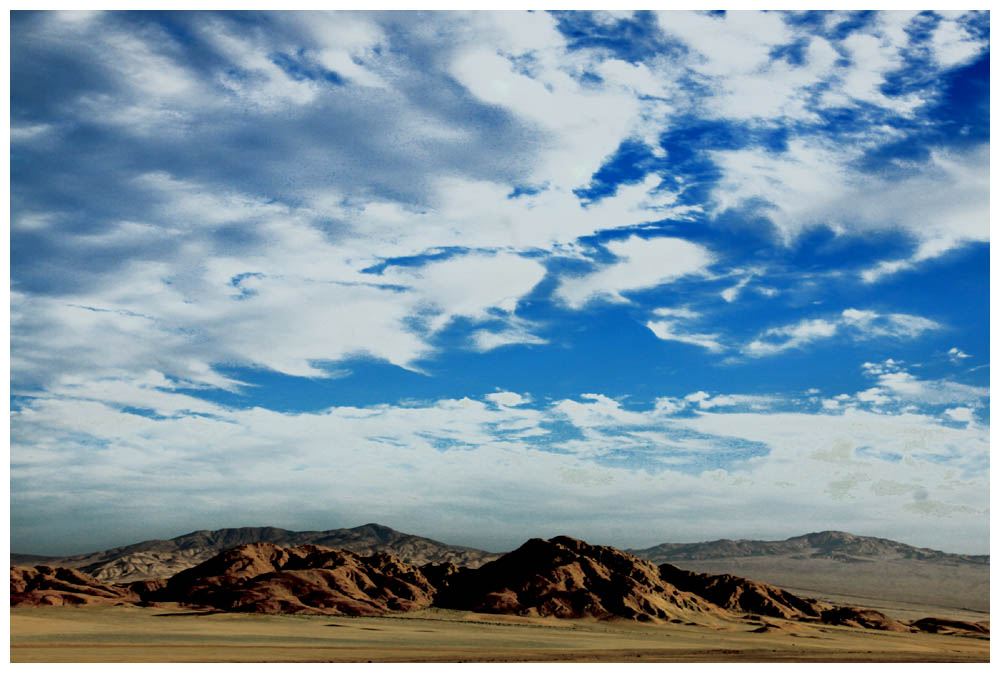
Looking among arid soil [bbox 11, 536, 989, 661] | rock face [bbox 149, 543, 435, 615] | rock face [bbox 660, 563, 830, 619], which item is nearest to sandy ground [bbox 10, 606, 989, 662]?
arid soil [bbox 11, 536, 989, 661]

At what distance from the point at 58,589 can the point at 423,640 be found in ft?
197

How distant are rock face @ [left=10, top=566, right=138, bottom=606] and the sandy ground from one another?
14.8ft

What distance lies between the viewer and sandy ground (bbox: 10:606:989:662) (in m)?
59.0

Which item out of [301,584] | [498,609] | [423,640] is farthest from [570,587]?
[423,640]

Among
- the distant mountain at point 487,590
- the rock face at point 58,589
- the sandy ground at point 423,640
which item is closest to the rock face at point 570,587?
the distant mountain at point 487,590

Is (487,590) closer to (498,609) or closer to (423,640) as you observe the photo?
(498,609)

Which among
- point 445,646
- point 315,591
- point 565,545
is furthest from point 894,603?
point 445,646

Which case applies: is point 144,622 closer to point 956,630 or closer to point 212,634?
point 212,634

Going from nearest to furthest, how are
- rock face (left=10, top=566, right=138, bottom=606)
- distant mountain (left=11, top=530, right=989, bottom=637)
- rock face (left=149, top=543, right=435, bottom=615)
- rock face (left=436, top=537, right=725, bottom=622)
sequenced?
1. distant mountain (left=11, top=530, right=989, bottom=637)
2. rock face (left=149, top=543, right=435, bottom=615)
3. rock face (left=436, top=537, right=725, bottom=622)
4. rock face (left=10, top=566, right=138, bottom=606)

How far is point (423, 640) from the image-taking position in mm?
72438

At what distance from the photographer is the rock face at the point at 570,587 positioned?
102812 millimetres

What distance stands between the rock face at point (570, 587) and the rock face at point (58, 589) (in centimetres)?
4025

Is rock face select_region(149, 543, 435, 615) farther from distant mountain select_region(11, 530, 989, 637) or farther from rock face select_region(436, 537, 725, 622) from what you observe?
rock face select_region(436, 537, 725, 622)

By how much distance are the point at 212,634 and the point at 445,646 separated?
2051 centimetres
